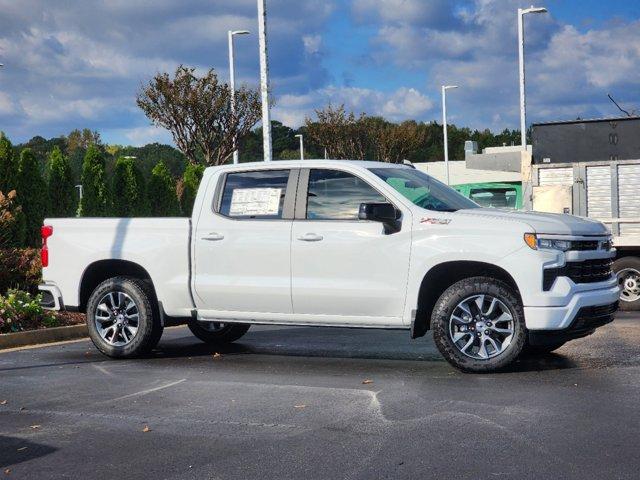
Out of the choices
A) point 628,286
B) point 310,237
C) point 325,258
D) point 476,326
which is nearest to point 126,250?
point 310,237

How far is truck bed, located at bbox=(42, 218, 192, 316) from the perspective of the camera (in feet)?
33.1

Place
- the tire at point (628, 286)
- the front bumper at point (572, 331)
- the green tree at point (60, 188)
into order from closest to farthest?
the front bumper at point (572, 331) < the tire at point (628, 286) < the green tree at point (60, 188)

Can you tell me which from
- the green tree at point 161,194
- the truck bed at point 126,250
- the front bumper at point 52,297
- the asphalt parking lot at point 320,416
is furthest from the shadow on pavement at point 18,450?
the green tree at point 161,194

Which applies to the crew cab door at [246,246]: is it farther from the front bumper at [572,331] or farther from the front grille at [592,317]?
the front grille at [592,317]

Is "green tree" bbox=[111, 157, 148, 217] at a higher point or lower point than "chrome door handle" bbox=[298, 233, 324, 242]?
higher

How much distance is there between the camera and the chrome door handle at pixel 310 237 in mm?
9273

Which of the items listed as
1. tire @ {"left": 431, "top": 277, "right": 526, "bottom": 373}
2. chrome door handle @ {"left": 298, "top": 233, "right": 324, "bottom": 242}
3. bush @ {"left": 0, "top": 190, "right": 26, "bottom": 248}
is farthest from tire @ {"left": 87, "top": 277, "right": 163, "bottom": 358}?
bush @ {"left": 0, "top": 190, "right": 26, "bottom": 248}

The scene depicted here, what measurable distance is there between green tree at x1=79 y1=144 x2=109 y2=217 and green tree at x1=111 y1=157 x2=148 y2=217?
1.21m

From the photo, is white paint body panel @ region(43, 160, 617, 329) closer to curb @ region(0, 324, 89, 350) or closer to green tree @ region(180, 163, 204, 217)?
curb @ region(0, 324, 89, 350)

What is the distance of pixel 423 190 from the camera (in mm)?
9461

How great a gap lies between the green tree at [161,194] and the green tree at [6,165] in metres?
9.92

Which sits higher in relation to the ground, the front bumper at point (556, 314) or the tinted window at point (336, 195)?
the tinted window at point (336, 195)

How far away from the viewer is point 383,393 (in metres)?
8.02

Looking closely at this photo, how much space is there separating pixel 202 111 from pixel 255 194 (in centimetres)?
2534
